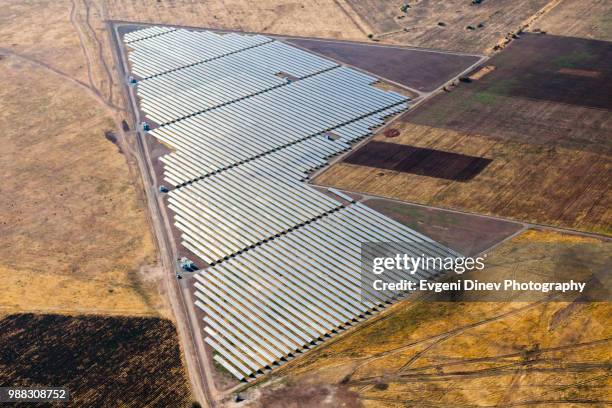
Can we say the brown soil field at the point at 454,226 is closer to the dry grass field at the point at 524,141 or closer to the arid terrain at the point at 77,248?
the dry grass field at the point at 524,141

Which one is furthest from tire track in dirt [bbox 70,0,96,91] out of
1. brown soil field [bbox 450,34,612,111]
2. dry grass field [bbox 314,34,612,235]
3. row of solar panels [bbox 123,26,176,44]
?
brown soil field [bbox 450,34,612,111]

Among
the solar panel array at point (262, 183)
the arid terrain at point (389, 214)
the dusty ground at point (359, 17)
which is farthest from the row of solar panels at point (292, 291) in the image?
the dusty ground at point (359, 17)

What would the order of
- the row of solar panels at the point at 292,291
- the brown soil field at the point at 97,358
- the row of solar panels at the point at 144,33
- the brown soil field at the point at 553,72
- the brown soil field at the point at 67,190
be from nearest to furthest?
the brown soil field at the point at 97,358
the row of solar panels at the point at 292,291
the brown soil field at the point at 67,190
the brown soil field at the point at 553,72
the row of solar panels at the point at 144,33

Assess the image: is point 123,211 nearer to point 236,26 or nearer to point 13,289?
point 13,289

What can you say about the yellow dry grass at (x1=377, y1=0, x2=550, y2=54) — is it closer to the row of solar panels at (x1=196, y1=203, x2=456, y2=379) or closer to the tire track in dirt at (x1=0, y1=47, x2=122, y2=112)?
the tire track in dirt at (x1=0, y1=47, x2=122, y2=112)

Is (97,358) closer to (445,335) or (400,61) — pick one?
(445,335)

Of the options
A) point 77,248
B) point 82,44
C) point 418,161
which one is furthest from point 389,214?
point 82,44
